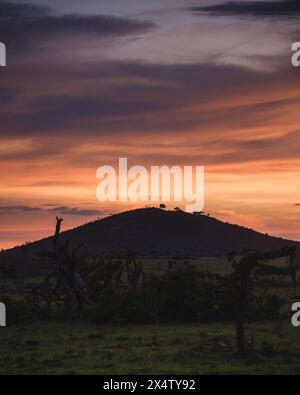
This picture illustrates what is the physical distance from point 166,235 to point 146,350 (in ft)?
508

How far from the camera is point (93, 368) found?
24.2 metres

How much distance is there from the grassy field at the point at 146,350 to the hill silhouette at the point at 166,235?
129310 mm

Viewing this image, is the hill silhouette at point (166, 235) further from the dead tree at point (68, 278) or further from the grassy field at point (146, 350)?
the grassy field at point (146, 350)

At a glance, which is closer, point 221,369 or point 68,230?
point 221,369

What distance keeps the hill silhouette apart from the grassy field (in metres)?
129

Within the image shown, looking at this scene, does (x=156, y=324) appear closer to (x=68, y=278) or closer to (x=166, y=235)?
(x=68, y=278)

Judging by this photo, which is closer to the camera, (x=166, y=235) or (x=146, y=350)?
(x=146, y=350)

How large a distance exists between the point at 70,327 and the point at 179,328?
5.38 m

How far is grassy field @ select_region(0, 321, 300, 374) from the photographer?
24.0 meters

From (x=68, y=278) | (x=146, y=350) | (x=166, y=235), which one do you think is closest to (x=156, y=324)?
(x=68, y=278)

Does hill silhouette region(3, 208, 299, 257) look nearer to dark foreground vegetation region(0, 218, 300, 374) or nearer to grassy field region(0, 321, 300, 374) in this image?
dark foreground vegetation region(0, 218, 300, 374)

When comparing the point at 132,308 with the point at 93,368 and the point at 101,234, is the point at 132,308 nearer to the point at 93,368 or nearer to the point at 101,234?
the point at 93,368

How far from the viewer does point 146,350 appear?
91.8 ft
